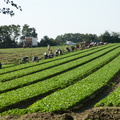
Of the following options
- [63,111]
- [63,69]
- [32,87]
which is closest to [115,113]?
[63,111]

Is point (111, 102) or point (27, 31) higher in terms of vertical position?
point (27, 31)

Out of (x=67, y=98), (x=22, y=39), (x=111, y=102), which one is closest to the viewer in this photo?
(x=111, y=102)

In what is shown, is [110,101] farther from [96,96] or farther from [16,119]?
[16,119]

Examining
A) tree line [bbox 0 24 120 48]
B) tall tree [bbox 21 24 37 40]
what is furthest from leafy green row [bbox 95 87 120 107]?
tall tree [bbox 21 24 37 40]

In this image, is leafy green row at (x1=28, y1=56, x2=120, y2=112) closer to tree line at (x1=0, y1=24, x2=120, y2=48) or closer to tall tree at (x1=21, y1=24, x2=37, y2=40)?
tree line at (x1=0, y1=24, x2=120, y2=48)

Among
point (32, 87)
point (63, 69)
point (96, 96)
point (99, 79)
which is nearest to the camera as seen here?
point (96, 96)

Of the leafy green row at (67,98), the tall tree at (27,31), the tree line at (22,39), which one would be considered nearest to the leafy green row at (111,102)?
the leafy green row at (67,98)

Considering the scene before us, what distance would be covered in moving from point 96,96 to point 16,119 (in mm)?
6686

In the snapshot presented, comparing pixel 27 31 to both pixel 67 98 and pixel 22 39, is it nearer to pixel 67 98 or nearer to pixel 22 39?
pixel 22 39

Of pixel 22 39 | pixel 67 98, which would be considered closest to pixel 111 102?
pixel 67 98

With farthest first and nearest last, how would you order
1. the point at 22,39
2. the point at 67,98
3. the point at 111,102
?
the point at 22,39 < the point at 67,98 < the point at 111,102

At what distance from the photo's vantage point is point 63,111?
13.1 m

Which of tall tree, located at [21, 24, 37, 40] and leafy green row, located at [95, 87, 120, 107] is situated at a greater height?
tall tree, located at [21, 24, 37, 40]

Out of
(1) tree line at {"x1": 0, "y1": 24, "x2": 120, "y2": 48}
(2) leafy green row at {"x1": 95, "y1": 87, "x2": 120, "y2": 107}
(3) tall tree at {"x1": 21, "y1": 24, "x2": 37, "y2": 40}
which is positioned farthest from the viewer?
(3) tall tree at {"x1": 21, "y1": 24, "x2": 37, "y2": 40}
